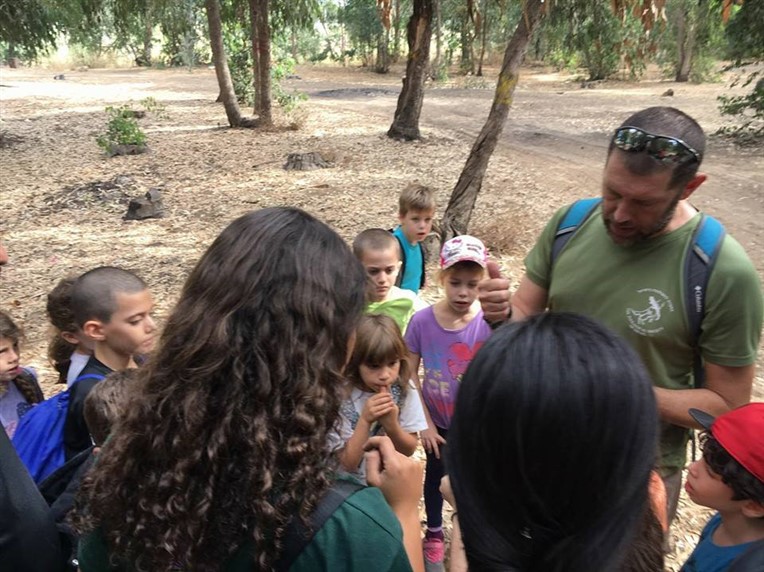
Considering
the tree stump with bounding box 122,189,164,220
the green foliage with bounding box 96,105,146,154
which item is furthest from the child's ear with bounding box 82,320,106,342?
the green foliage with bounding box 96,105,146,154

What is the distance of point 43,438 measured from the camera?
7.66ft

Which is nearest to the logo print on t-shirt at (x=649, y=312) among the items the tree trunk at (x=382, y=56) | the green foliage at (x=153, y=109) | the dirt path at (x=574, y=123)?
the dirt path at (x=574, y=123)

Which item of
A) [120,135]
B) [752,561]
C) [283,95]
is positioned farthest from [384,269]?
[283,95]

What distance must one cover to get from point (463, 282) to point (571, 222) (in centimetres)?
76

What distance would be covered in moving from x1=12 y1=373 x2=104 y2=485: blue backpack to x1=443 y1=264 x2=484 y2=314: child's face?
5.43ft

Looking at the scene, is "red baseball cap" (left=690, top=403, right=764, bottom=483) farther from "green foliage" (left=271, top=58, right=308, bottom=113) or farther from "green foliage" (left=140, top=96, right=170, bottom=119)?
"green foliage" (left=140, top=96, right=170, bottom=119)

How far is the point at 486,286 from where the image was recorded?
2.18 metres

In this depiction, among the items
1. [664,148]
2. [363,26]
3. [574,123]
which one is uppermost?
[363,26]

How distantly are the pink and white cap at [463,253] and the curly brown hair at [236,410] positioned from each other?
164cm

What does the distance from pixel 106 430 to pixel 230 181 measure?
27.9ft

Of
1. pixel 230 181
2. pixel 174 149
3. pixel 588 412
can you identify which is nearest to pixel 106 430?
pixel 588 412

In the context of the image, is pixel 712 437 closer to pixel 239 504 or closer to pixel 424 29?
pixel 239 504

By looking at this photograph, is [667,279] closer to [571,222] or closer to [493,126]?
[571,222]

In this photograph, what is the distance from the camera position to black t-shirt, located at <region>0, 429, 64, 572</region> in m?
1.62
